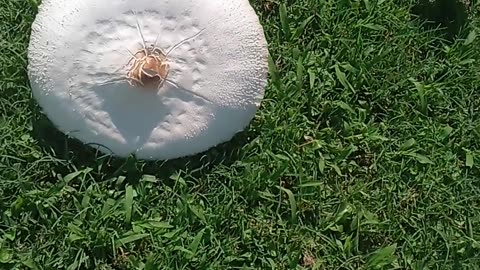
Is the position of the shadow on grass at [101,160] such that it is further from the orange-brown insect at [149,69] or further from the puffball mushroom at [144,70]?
the orange-brown insect at [149,69]

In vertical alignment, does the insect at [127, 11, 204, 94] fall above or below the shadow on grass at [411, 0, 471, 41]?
above

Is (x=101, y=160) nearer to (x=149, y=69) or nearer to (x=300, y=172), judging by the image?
(x=149, y=69)

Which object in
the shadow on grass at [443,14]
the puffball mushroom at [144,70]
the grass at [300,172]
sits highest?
the puffball mushroom at [144,70]

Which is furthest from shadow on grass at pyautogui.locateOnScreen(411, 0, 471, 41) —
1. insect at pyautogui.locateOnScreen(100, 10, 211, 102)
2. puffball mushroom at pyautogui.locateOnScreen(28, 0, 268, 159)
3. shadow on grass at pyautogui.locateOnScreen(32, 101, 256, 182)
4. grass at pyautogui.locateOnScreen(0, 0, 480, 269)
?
insect at pyautogui.locateOnScreen(100, 10, 211, 102)

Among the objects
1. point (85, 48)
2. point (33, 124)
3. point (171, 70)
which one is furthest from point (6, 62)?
point (171, 70)

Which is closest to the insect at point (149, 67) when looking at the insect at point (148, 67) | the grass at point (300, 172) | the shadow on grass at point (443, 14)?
the insect at point (148, 67)

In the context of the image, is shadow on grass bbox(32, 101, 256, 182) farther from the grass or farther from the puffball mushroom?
the puffball mushroom
